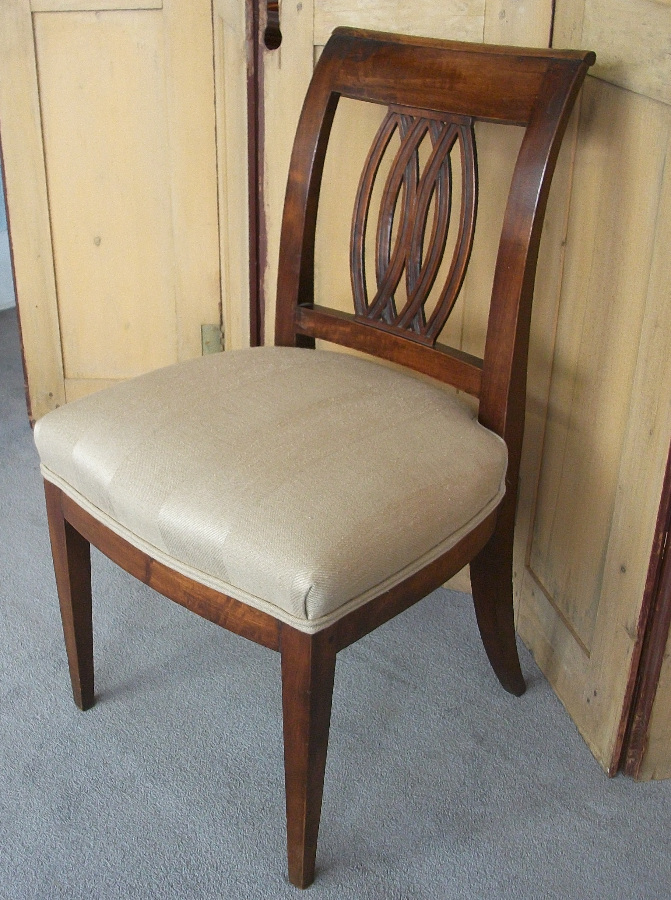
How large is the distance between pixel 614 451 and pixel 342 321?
408 millimetres

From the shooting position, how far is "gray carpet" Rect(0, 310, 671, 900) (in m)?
1.14

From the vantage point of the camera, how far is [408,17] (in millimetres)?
1359

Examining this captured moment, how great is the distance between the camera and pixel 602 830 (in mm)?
1213

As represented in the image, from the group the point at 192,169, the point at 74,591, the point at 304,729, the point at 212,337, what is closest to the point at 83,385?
the point at 212,337

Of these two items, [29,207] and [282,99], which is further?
[29,207]

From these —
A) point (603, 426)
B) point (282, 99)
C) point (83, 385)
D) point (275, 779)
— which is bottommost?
point (275, 779)

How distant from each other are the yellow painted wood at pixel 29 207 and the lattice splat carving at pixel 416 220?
2.99 feet

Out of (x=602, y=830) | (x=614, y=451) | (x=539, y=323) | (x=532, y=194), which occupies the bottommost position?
(x=602, y=830)

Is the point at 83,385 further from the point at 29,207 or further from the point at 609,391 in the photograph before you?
the point at 609,391

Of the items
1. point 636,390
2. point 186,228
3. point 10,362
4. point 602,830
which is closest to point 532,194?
point 636,390

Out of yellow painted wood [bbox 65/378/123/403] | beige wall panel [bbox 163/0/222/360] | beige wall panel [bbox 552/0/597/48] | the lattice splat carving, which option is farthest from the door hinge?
beige wall panel [bbox 552/0/597/48]

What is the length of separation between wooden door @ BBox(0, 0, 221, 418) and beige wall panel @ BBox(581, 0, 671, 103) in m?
0.85

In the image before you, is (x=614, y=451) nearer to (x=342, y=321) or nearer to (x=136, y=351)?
(x=342, y=321)

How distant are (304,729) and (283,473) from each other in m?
0.27
